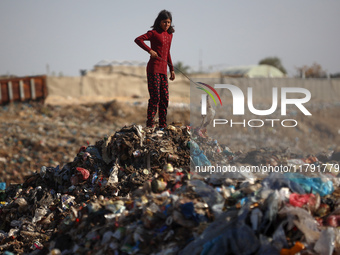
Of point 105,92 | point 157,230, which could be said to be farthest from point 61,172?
point 105,92

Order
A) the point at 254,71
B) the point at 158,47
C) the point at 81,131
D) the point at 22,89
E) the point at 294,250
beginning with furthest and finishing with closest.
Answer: the point at 254,71 < the point at 22,89 < the point at 81,131 < the point at 158,47 < the point at 294,250

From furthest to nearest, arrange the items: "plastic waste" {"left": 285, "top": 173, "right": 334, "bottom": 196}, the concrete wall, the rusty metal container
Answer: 1. the concrete wall
2. the rusty metal container
3. "plastic waste" {"left": 285, "top": 173, "right": 334, "bottom": 196}

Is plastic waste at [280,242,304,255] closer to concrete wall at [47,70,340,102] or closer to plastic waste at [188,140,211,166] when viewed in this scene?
plastic waste at [188,140,211,166]

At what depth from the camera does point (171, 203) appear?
3000 mm

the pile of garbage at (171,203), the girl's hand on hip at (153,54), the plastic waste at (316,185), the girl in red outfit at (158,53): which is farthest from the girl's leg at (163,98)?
the plastic waste at (316,185)

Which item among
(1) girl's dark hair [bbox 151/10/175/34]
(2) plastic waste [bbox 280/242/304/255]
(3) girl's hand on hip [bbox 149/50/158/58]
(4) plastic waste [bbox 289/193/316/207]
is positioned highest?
(1) girl's dark hair [bbox 151/10/175/34]

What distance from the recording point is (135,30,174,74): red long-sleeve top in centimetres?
412

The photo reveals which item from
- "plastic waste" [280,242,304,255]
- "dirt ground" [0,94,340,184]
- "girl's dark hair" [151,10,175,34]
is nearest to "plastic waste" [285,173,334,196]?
"plastic waste" [280,242,304,255]

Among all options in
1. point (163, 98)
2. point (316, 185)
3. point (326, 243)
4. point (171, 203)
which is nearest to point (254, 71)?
point (163, 98)

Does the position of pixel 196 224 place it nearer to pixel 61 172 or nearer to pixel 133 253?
pixel 133 253

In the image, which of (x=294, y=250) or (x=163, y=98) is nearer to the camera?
(x=294, y=250)

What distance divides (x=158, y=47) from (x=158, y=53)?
0.22 ft

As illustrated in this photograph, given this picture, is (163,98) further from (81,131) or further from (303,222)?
(81,131)

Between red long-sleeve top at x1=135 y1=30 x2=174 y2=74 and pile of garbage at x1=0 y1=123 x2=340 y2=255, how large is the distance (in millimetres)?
745
